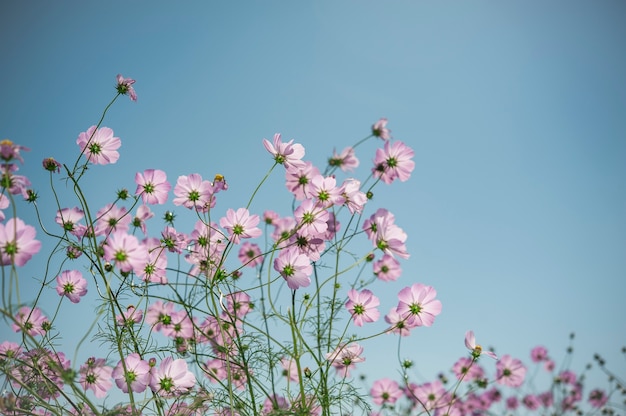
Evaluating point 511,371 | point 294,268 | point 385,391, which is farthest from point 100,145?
point 511,371

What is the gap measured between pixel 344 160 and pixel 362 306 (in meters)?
0.56

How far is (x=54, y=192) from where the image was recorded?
1.12 metres

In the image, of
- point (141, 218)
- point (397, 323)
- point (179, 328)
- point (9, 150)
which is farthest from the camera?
point (179, 328)

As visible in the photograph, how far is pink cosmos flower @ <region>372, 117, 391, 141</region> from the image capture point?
168 centimetres

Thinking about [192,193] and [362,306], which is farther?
[362,306]

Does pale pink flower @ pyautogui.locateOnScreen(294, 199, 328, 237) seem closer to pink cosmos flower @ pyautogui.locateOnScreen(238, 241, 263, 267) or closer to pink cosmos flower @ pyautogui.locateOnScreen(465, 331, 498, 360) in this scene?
pink cosmos flower @ pyautogui.locateOnScreen(465, 331, 498, 360)

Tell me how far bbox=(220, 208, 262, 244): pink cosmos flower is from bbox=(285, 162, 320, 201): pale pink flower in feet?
0.63

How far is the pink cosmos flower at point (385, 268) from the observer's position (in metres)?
1.69

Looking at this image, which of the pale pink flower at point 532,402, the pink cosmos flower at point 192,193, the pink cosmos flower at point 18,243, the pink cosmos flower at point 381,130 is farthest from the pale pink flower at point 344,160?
the pale pink flower at point 532,402

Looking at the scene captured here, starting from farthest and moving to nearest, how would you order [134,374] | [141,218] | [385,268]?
[385,268] → [141,218] → [134,374]

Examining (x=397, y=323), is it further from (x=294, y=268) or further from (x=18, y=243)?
(x=18, y=243)

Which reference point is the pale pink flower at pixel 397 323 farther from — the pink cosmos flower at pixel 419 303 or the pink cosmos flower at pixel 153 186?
the pink cosmos flower at pixel 153 186

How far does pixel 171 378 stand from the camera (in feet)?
3.59

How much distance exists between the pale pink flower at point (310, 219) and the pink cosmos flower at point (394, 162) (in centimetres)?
37
